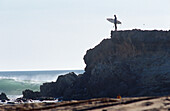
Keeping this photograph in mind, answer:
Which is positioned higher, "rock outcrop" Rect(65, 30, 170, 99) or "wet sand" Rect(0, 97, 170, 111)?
"rock outcrop" Rect(65, 30, 170, 99)

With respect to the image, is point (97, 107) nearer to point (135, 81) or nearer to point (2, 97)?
point (135, 81)

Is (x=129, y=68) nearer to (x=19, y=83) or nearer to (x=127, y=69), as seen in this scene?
(x=127, y=69)

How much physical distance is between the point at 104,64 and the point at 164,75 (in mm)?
7737

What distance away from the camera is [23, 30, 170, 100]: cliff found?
42.2 meters

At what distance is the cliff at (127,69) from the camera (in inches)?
1662

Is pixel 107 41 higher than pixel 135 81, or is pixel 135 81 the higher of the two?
pixel 107 41

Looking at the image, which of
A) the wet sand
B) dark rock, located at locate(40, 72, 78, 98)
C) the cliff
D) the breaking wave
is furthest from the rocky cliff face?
the wet sand

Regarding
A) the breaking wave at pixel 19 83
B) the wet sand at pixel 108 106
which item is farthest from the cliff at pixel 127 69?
the wet sand at pixel 108 106

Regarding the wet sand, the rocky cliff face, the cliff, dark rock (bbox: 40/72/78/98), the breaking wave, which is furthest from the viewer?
the breaking wave

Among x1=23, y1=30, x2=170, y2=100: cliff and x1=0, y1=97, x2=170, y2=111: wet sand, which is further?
x1=23, y1=30, x2=170, y2=100: cliff

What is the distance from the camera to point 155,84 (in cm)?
4175

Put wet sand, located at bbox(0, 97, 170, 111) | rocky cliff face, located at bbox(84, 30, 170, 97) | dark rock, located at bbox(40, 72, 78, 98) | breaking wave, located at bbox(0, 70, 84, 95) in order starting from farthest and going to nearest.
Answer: breaking wave, located at bbox(0, 70, 84, 95)
dark rock, located at bbox(40, 72, 78, 98)
rocky cliff face, located at bbox(84, 30, 170, 97)
wet sand, located at bbox(0, 97, 170, 111)

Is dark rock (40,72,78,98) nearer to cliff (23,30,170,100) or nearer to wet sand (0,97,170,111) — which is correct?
cliff (23,30,170,100)

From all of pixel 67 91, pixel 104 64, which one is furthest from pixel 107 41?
pixel 67 91
